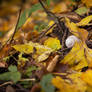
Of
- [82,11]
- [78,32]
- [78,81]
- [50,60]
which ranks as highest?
[82,11]

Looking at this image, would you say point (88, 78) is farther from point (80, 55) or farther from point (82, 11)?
point (82, 11)

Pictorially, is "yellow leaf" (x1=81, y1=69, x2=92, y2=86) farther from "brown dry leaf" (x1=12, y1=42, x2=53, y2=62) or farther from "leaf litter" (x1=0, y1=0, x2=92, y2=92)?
"brown dry leaf" (x1=12, y1=42, x2=53, y2=62)

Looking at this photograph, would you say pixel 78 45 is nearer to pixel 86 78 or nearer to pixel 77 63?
Answer: pixel 77 63

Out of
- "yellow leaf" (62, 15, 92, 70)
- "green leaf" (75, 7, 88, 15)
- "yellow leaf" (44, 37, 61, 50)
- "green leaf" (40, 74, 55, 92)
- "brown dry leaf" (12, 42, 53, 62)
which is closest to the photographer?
"green leaf" (40, 74, 55, 92)

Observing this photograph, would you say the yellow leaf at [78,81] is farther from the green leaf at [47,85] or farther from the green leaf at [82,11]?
the green leaf at [82,11]

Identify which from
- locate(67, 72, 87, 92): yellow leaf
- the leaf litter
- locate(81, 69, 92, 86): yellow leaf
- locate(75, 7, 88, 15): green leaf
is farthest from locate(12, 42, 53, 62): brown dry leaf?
locate(75, 7, 88, 15): green leaf

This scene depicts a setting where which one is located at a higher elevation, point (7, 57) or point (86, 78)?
point (7, 57)

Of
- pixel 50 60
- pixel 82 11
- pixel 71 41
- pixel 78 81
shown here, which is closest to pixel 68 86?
pixel 78 81

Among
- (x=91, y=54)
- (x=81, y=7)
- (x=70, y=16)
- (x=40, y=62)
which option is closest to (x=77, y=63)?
(x=91, y=54)
